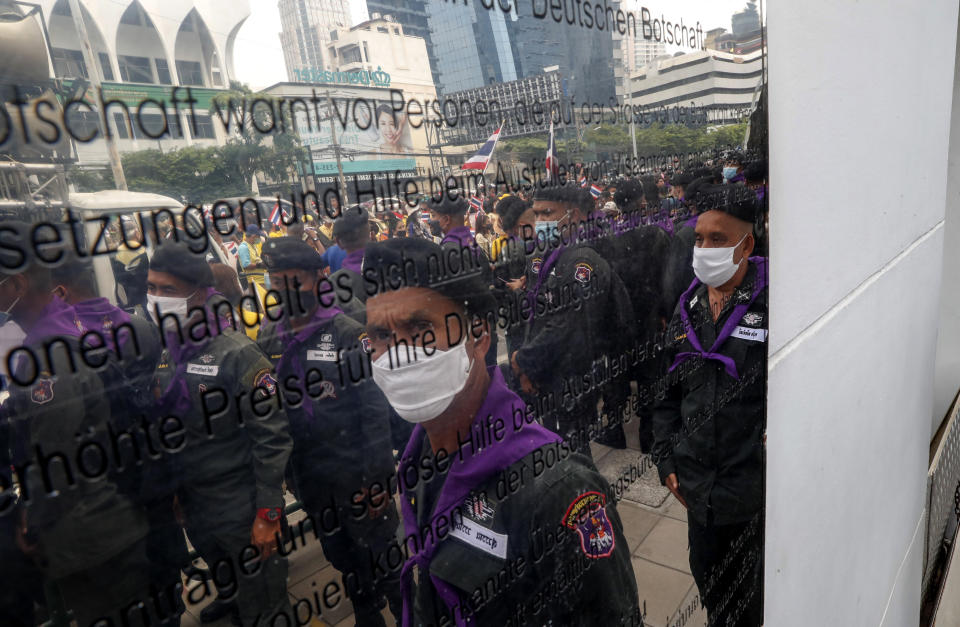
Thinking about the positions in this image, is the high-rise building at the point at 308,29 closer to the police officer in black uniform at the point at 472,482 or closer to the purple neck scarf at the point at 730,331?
the police officer in black uniform at the point at 472,482

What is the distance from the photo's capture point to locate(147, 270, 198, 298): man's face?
16.3 inches

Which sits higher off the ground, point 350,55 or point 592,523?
point 350,55

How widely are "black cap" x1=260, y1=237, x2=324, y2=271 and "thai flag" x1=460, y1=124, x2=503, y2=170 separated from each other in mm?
223

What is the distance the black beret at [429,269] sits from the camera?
57cm

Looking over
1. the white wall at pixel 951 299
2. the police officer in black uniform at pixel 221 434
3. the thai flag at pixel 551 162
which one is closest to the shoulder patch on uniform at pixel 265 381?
the police officer in black uniform at pixel 221 434

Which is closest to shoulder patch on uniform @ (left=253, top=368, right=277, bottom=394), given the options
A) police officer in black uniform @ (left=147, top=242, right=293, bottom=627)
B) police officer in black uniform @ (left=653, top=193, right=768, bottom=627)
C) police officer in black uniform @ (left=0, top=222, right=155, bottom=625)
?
police officer in black uniform @ (left=147, top=242, right=293, bottom=627)

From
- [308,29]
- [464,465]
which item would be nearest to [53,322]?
[308,29]

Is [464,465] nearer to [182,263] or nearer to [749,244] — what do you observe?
[182,263]

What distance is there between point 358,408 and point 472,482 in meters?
0.22

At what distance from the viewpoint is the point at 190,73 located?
1.48ft

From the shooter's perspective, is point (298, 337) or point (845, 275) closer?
point (298, 337)

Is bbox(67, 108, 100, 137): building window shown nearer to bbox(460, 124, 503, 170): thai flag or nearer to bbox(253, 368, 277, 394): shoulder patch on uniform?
bbox(253, 368, 277, 394): shoulder patch on uniform

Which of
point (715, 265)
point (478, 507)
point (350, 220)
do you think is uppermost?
point (350, 220)

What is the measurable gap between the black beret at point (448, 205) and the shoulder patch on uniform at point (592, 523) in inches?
19.4
